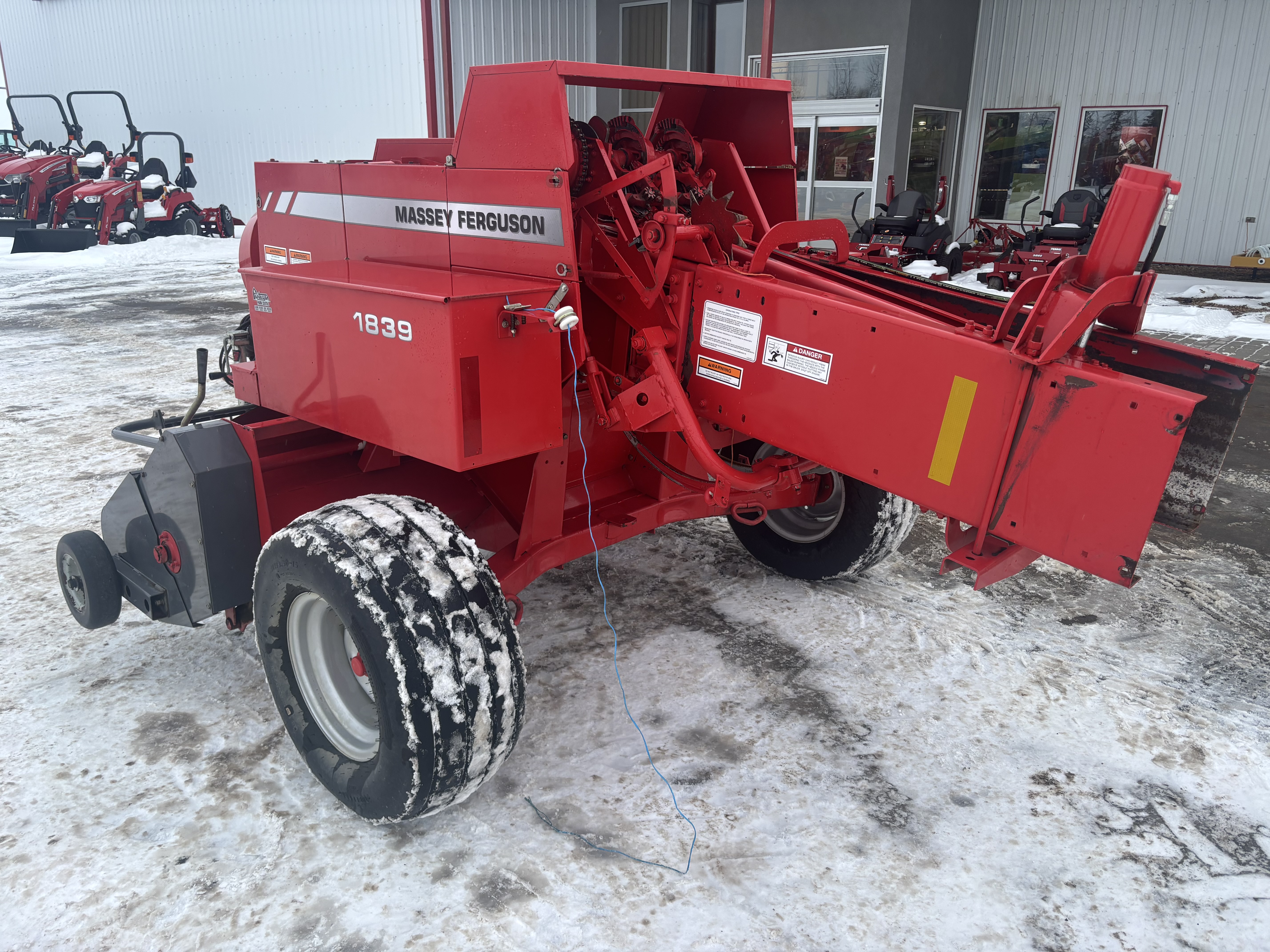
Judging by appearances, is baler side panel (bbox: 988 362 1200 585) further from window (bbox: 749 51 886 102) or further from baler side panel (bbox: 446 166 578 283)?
window (bbox: 749 51 886 102)

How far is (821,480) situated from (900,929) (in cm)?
183

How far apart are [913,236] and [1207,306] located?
149 inches

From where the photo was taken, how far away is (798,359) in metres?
2.40

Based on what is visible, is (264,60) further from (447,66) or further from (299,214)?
(299,214)

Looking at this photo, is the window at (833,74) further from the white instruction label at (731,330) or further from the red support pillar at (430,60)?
the white instruction label at (731,330)

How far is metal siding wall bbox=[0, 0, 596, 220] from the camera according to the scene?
14836 millimetres

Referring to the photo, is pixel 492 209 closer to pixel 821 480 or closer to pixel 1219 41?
pixel 821 480

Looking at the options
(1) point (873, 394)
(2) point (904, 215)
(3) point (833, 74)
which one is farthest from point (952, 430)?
(3) point (833, 74)

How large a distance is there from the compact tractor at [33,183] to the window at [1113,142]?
17.4 m

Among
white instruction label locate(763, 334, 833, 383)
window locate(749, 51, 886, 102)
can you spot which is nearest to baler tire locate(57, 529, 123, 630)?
white instruction label locate(763, 334, 833, 383)

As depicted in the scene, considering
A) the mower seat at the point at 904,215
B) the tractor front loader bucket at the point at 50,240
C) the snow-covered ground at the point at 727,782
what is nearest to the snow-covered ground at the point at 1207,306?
the mower seat at the point at 904,215

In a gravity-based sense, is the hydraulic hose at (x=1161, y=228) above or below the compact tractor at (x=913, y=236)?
above

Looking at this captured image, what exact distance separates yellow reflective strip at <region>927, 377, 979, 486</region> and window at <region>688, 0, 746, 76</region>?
46.3 ft

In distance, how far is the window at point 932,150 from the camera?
14750 mm
